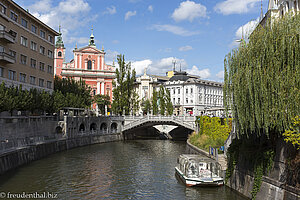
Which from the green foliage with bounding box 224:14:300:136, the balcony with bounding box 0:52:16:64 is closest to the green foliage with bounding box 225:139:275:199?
the green foliage with bounding box 224:14:300:136

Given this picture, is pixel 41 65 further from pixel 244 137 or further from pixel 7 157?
pixel 244 137

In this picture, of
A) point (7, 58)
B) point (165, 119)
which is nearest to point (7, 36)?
point (7, 58)

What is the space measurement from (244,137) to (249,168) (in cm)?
268

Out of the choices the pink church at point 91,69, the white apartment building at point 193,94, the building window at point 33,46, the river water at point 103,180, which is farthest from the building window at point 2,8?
the white apartment building at point 193,94

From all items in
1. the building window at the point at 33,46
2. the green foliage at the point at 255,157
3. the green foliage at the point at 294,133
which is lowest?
the green foliage at the point at 255,157

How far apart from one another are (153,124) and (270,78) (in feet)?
173

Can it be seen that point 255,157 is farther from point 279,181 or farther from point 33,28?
point 33,28

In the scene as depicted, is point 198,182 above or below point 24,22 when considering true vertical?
below

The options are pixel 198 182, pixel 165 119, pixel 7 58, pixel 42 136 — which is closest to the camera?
pixel 198 182

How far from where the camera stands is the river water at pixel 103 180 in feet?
79.9

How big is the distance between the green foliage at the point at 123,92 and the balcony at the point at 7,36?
99.0 feet

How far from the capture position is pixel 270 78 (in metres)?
18.4

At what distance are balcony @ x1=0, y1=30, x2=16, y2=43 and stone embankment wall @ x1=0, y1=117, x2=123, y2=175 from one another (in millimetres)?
11569

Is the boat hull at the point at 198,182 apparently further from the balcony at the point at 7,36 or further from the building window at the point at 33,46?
the building window at the point at 33,46
